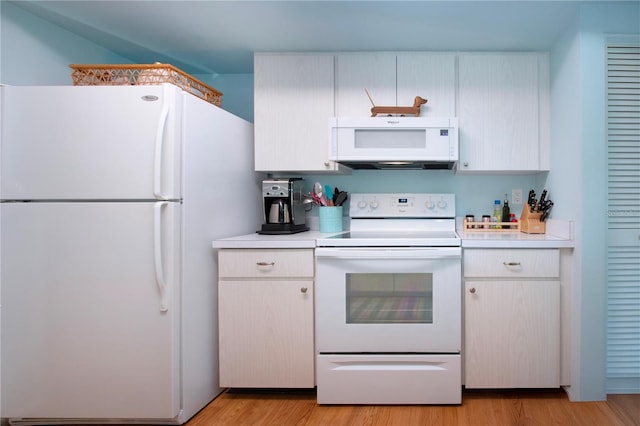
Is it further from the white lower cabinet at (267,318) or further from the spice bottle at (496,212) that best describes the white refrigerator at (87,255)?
the spice bottle at (496,212)

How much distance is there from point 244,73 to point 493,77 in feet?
5.69

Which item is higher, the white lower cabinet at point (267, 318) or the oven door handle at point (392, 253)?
the oven door handle at point (392, 253)

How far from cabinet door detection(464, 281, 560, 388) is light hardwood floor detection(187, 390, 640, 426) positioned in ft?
0.32

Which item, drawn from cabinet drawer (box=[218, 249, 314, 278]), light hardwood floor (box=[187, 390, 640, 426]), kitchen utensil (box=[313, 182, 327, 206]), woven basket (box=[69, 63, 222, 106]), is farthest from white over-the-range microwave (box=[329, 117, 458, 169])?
light hardwood floor (box=[187, 390, 640, 426])

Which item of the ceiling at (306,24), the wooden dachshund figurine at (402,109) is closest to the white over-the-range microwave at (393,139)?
the wooden dachshund figurine at (402,109)

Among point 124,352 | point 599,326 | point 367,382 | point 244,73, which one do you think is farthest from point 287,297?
point 244,73

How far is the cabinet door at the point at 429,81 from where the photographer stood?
2.26 metres

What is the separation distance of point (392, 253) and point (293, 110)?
3.65 feet

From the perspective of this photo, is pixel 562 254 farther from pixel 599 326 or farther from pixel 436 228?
pixel 436 228

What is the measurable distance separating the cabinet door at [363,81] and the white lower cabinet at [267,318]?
99 centimetres

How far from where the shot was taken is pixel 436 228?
2.46m

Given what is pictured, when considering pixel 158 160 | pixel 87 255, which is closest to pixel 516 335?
pixel 158 160

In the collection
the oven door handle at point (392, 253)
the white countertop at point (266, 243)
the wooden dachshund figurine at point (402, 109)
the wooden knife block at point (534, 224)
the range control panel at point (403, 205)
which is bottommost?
the oven door handle at point (392, 253)

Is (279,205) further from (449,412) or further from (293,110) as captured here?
(449,412)
